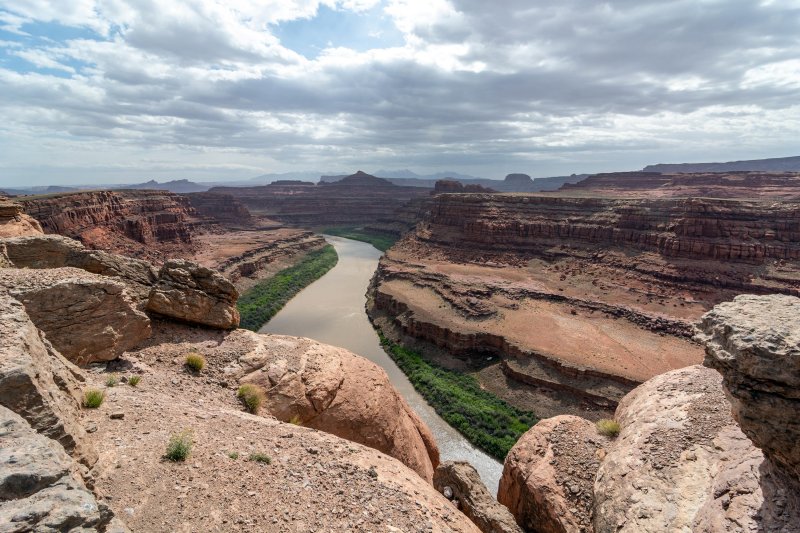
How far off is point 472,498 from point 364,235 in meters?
118

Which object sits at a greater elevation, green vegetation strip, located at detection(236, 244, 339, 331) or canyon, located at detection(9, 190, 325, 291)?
canyon, located at detection(9, 190, 325, 291)

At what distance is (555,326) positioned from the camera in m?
44.4

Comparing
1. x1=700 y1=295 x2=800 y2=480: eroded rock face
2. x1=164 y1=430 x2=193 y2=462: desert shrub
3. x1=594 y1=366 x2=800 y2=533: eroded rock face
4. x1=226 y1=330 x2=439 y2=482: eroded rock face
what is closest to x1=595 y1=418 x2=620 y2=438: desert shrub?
x1=594 y1=366 x2=800 y2=533: eroded rock face

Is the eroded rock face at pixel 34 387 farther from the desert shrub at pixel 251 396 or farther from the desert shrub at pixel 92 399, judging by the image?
the desert shrub at pixel 251 396

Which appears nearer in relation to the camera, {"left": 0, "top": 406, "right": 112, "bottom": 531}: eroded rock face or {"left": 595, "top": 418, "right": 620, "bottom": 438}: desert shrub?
{"left": 0, "top": 406, "right": 112, "bottom": 531}: eroded rock face

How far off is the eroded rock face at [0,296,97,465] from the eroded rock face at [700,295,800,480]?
13.1 meters

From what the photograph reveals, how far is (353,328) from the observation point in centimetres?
5184

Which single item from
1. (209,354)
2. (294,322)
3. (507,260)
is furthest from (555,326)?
(209,354)

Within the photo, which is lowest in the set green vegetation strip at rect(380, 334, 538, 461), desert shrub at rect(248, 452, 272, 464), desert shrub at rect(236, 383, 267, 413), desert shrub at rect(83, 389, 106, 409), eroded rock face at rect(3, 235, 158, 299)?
green vegetation strip at rect(380, 334, 538, 461)

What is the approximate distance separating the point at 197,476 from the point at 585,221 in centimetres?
6841

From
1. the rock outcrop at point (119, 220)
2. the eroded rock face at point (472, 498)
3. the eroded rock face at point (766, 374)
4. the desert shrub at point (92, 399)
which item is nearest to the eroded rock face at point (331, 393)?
the eroded rock face at point (472, 498)

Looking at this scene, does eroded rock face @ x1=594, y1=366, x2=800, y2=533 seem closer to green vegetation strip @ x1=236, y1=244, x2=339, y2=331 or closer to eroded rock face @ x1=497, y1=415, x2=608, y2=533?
eroded rock face @ x1=497, y1=415, x2=608, y2=533

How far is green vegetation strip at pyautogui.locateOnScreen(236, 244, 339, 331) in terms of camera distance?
5366 centimetres

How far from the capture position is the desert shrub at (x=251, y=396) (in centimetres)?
1491
